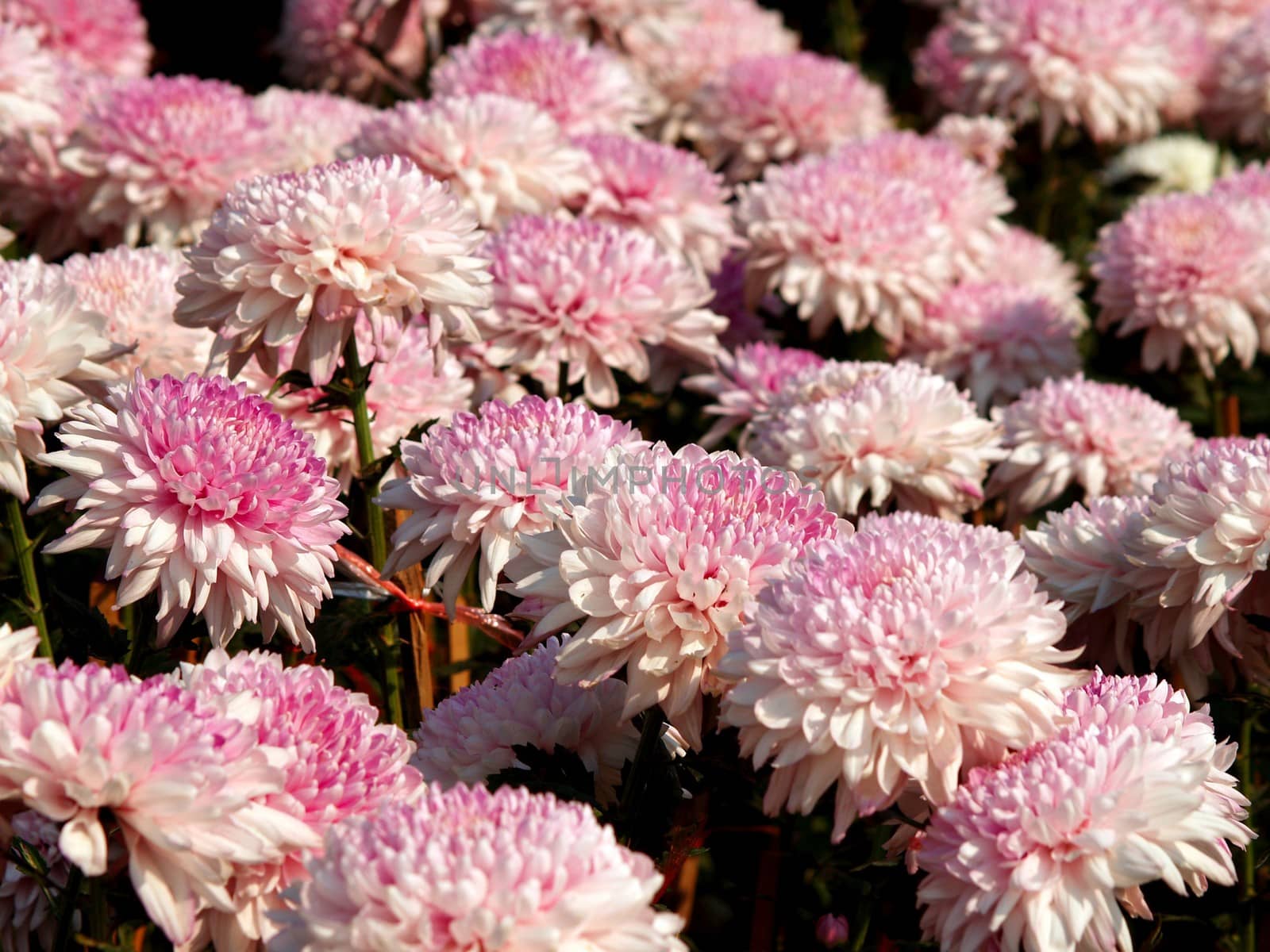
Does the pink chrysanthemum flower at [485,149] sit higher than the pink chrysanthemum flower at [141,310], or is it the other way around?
the pink chrysanthemum flower at [485,149]

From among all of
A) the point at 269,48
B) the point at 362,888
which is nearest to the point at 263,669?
the point at 362,888

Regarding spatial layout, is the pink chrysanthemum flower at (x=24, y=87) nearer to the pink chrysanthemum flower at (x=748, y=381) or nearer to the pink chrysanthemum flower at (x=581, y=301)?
the pink chrysanthemum flower at (x=581, y=301)

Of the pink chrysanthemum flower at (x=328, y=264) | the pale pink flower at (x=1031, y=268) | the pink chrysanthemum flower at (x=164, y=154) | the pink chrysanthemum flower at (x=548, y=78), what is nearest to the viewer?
the pink chrysanthemum flower at (x=328, y=264)

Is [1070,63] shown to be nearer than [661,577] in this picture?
No

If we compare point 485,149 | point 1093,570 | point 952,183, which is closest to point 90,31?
point 485,149

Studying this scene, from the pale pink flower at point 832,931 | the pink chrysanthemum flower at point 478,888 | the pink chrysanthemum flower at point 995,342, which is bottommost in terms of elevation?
the pale pink flower at point 832,931

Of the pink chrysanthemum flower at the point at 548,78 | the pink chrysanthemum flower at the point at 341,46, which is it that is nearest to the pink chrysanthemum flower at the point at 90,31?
the pink chrysanthemum flower at the point at 341,46

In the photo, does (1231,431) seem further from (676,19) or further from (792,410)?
(676,19)

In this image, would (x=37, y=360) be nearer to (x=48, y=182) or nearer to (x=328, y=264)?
(x=328, y=264)
